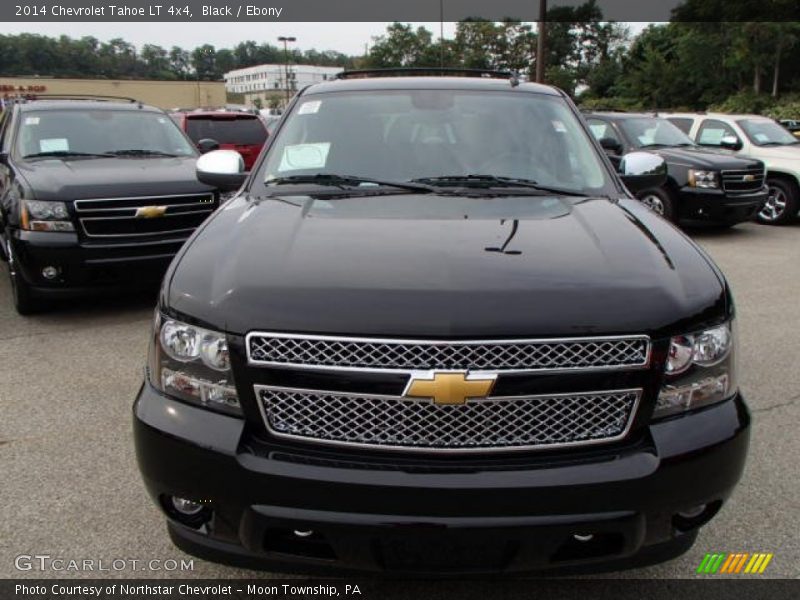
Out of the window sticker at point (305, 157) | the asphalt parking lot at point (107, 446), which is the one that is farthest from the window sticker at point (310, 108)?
the asphalt parking lot at point (107, 446)

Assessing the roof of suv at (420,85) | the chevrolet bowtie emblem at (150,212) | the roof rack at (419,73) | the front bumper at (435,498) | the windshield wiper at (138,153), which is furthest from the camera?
the windshield wiper at (138,153)

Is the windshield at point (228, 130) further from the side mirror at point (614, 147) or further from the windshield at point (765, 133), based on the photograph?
the windshield at point (765, 133)

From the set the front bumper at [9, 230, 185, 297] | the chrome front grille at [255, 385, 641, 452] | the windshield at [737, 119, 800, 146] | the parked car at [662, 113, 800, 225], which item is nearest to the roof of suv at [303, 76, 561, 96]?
the chrome front grille at [255, 385, 641, 452]

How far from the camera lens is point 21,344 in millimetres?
5156

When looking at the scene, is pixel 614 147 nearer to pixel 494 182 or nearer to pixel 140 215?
pixel 140 215

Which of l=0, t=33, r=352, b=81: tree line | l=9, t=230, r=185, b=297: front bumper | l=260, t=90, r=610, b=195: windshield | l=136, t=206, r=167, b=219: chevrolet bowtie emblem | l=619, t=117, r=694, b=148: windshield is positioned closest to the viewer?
l=260, t=90, r=610, b=195: windshield

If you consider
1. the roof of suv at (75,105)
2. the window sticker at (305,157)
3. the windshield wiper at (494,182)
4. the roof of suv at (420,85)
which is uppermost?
the roof of suv at (420,85)

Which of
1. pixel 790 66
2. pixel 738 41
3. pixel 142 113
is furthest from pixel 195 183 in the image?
pixel 790 66

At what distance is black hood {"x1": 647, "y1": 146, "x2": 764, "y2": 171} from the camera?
9.69 metres

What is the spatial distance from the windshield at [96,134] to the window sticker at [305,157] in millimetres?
4056

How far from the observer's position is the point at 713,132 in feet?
39.0

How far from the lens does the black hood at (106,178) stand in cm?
556

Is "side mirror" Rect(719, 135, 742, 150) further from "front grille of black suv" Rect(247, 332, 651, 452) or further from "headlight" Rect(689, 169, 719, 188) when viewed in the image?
"front grille of black suv" Rect(247, 332, 651, 452)

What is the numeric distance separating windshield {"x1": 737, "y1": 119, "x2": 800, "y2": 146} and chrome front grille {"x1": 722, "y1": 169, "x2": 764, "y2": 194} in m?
1.85
